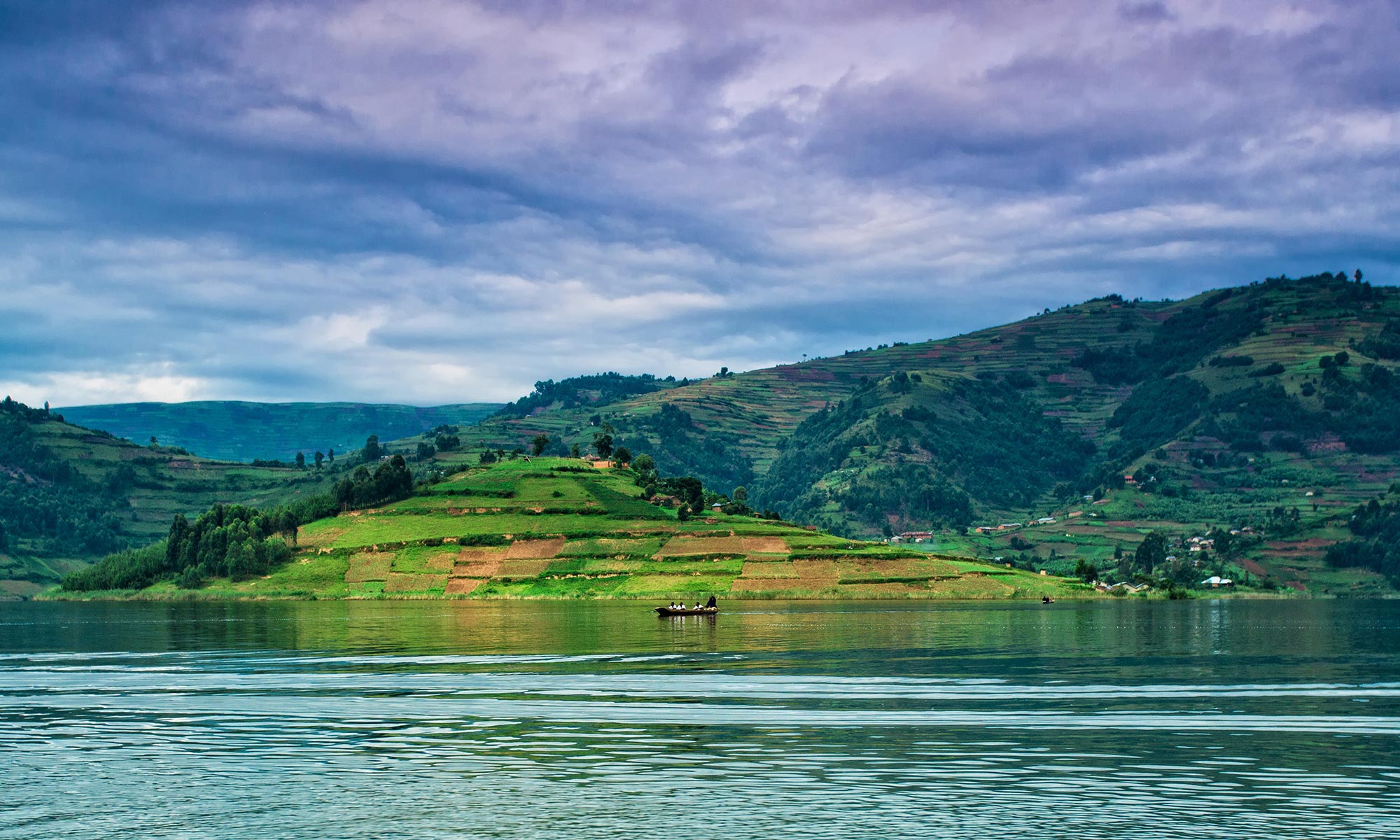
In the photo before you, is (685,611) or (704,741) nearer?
(704,741)

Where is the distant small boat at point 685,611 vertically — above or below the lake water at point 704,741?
below

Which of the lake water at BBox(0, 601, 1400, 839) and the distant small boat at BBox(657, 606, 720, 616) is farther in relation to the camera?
the distant small boat at BBox(657, 606, 720, 616)

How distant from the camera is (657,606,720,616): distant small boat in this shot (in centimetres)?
15450

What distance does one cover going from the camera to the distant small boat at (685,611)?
154500 mm

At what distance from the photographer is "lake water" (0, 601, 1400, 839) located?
3831 centimetres

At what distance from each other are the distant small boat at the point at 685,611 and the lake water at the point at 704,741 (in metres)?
47.4

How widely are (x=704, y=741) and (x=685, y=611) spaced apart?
10515 centimetres

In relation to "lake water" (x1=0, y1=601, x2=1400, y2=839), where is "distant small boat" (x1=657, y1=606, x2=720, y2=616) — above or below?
below

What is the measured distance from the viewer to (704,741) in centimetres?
5297

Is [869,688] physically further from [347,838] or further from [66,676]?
[66,676]

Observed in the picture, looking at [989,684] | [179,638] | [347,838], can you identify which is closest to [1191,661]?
[989,684]

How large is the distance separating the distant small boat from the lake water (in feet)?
156

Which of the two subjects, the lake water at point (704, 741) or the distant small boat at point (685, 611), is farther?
A: the distant small boat at point (685, 611)

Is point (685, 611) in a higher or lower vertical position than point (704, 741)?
lower
